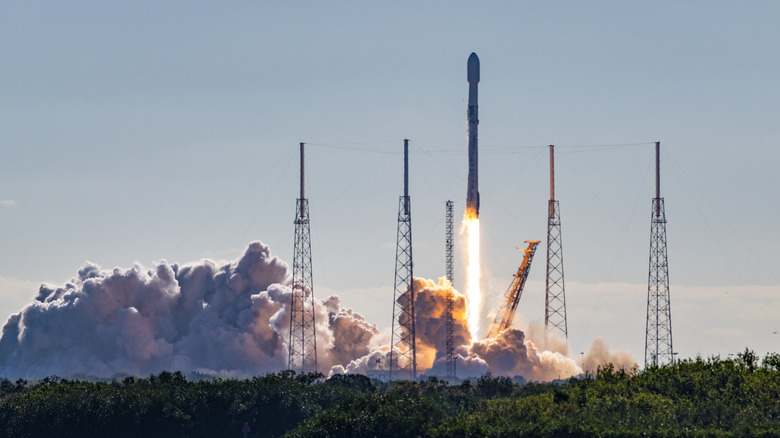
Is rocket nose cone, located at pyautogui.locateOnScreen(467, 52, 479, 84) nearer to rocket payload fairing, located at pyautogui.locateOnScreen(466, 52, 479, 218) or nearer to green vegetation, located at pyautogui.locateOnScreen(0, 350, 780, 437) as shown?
rocket payload fairing, located at pyautogui.locateOnScreen(466, 52, 479, 218)

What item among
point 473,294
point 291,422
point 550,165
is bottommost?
point 291,422

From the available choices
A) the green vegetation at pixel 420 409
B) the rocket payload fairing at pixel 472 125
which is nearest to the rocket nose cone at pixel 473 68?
the rocket payload fairing at pixel 472 125

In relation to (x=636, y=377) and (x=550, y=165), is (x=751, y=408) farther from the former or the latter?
(x=550, y=165)

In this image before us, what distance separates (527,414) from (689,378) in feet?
44.1

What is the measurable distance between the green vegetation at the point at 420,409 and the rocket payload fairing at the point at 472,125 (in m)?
46.0

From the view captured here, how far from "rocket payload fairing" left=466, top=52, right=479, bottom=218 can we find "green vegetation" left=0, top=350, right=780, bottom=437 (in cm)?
4603

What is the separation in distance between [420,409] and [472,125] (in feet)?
283

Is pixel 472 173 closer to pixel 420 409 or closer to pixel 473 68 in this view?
pixel 473 68

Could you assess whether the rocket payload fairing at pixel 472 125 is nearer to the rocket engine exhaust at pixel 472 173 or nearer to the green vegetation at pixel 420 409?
the rocket engine exhaust at pixel 472 173

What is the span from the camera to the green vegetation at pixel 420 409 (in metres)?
97.0

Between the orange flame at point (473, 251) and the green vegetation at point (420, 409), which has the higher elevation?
the orange flame at point (473, 251)

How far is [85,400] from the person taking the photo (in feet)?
410

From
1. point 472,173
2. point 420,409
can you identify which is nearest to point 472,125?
point 472,173

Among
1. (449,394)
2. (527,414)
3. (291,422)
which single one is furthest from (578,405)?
(449,394)
